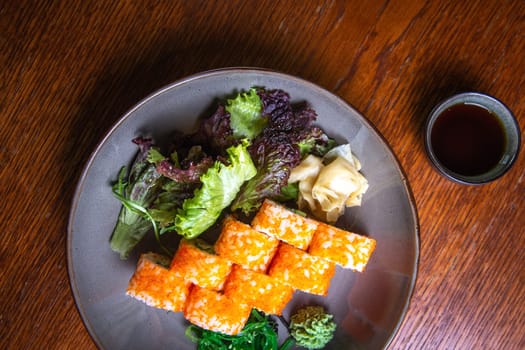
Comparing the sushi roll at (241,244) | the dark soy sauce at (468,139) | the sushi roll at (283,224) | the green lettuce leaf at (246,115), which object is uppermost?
the dark soy sauce at (468,139)

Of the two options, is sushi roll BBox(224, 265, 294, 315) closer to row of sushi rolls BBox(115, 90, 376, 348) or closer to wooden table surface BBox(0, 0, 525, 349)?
row of sushi rolls BBox(115, 90, 376, 348)

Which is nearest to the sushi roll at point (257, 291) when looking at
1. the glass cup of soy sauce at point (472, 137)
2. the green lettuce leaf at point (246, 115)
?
the green lettuce leaf at point (246, 115)

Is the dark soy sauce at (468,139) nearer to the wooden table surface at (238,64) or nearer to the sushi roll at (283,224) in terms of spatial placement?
the wooden table surface at (238,64)

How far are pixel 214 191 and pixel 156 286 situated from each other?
491mm

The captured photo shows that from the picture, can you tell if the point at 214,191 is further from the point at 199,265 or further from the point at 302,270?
the point at 302,270

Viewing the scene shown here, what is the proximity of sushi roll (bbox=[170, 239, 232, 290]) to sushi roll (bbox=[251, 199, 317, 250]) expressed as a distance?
0.23 m

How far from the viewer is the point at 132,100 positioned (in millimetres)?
2135

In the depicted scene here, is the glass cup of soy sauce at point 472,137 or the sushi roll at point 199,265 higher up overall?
the glass cup of soy sauce at point 472,137

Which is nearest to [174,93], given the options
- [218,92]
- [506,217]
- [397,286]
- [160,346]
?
[218,92]

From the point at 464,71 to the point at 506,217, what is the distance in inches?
28.8

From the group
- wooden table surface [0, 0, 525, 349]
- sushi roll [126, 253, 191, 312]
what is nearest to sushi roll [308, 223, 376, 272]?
wooden table surface [0, 0, 525, 349]

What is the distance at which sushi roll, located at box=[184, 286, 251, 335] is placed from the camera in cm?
204

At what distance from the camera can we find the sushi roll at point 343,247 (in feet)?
6.62

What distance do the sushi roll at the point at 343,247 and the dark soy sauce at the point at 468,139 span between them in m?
0.54
